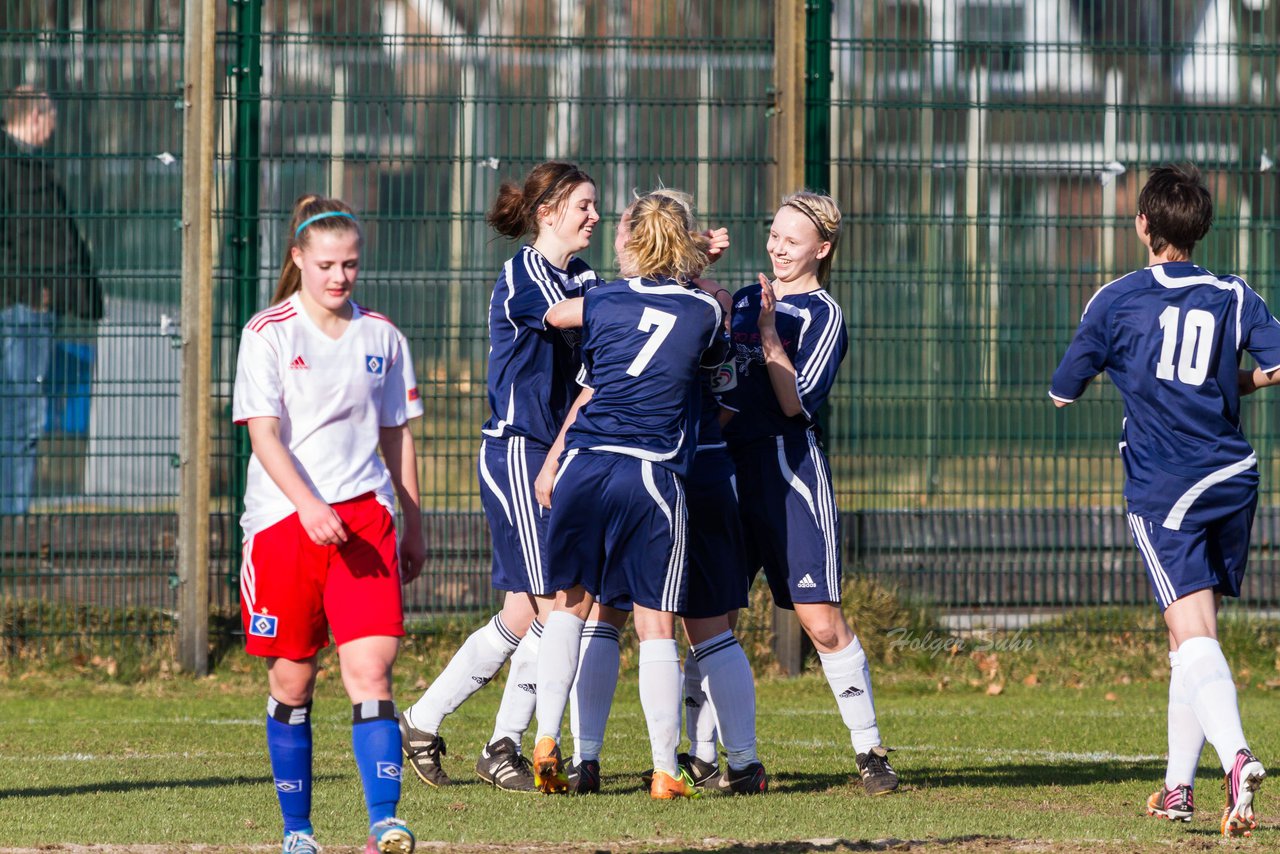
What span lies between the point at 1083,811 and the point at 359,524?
270cm

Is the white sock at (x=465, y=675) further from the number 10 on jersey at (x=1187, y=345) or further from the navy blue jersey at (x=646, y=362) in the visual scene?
the number 10 on jersey at (x=1187, y=345)

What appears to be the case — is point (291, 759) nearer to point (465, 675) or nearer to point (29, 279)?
point (465, 675)

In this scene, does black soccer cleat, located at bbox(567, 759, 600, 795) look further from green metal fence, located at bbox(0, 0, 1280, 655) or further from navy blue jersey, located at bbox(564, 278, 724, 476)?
green metal fence, located at bbox(0, 0, 1280, 655)

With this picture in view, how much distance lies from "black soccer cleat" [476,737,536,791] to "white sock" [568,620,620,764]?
0.79 feet

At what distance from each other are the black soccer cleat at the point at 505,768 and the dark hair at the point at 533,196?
6.11ft

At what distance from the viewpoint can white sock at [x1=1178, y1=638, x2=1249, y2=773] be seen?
549cm

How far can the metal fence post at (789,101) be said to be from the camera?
9.46 m

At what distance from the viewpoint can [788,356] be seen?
623 cm

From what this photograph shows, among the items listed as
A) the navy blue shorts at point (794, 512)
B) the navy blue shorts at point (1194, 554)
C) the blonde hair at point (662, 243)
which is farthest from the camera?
the navy blue shorts at point (794, 512)

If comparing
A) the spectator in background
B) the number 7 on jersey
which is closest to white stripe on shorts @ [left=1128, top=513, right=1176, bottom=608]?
the number 7 on jersey

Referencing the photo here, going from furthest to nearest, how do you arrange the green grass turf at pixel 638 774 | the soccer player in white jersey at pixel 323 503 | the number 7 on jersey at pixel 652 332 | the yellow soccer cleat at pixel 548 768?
the yellow soccer cleat at pixel 548 768 → the number 7 on jersey at pixel 652 332 → the green grass turf at pixel 638 774 → the soccer player in white jersey at pixel 323 503

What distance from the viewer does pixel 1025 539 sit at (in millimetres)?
9961

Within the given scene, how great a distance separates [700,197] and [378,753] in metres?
5.62

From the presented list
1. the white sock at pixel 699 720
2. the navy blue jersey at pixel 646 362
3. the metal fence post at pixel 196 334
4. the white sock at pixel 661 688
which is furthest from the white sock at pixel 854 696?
the metal fence post at pixel 196 334
